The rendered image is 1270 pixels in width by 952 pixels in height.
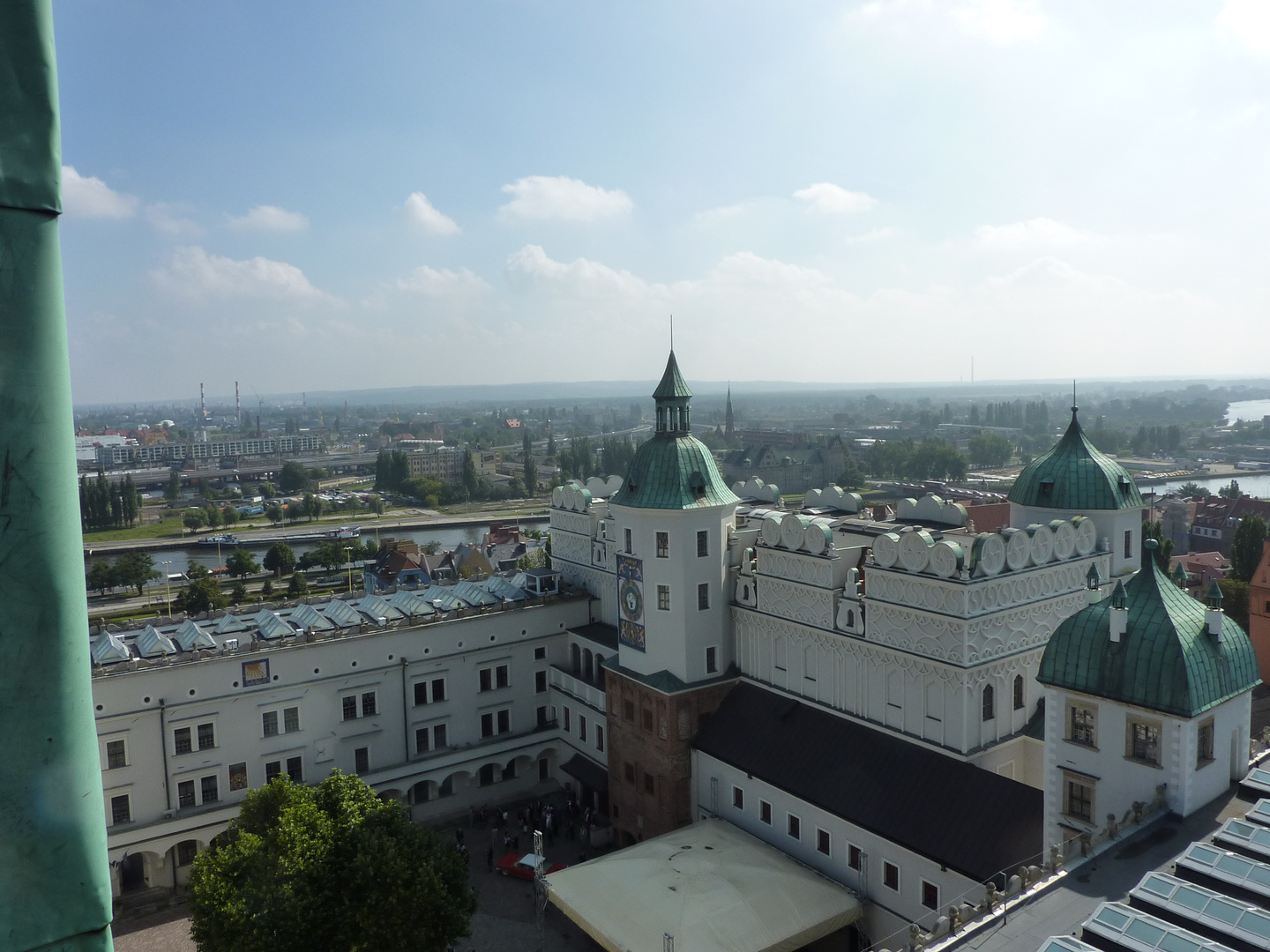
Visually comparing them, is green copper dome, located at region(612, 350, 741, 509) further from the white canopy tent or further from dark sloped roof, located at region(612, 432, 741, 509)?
the white canopy tent

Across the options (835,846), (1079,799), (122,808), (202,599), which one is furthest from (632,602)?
(202,599)

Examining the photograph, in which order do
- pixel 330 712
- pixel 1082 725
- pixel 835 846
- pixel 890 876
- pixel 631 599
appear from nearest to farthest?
pixel 1082 725 → pixel 890 876 → pixel 835 846 → pixel 631 599 → pixel 330 712

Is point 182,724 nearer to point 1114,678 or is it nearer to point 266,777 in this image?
point 266,777

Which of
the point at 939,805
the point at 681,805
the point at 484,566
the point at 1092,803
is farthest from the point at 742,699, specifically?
the point at 484,566

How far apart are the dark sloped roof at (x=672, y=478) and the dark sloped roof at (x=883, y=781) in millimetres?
8608

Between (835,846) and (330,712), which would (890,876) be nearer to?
(835,846)

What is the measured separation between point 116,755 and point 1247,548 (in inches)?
2981

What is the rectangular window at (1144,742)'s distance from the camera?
2234cm

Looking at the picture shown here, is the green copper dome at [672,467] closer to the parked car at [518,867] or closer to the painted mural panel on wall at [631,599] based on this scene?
the painted mural panel on wall at [631,599]

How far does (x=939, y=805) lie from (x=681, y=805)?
1262 centimetres

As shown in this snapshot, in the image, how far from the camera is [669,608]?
3875cm

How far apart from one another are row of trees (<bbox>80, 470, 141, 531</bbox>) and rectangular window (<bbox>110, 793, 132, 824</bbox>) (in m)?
118

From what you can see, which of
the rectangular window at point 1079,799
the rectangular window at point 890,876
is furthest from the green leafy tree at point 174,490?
the rectangular window at point 1079,799

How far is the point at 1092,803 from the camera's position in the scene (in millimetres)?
23562
